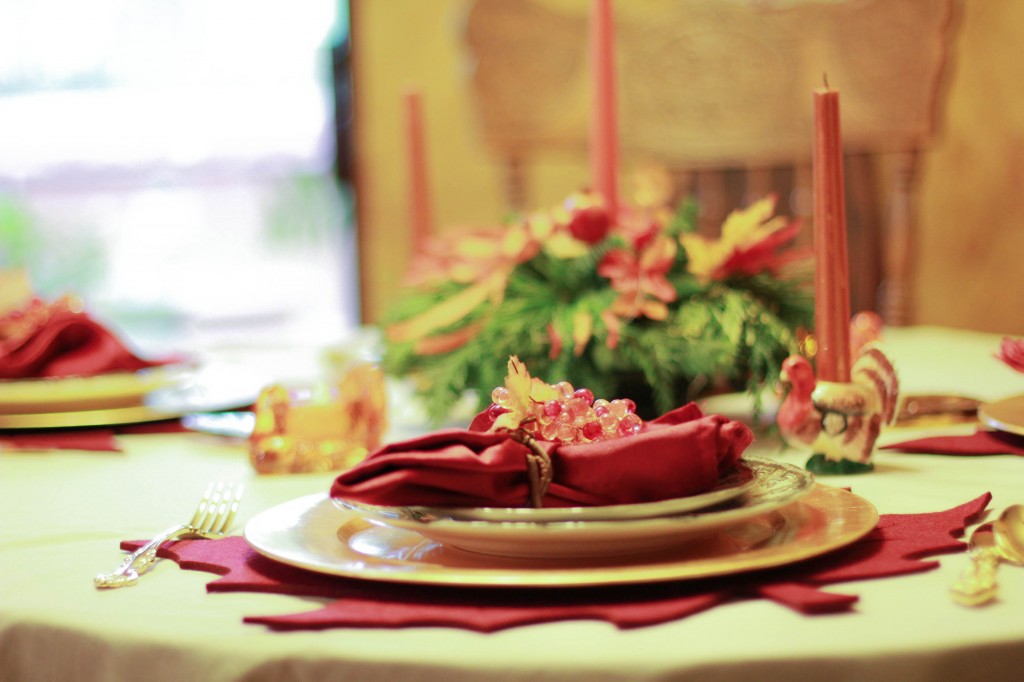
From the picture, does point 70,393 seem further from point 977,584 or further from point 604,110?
point 977,584

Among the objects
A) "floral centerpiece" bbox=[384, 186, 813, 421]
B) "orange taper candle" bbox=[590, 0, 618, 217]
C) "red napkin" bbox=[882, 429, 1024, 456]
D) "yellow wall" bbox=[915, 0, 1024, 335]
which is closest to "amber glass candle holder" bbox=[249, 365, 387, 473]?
"floral centerpiece" bbox=[384, 186, 813, 421]

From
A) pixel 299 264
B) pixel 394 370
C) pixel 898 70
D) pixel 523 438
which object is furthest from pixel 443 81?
pixel 523 438

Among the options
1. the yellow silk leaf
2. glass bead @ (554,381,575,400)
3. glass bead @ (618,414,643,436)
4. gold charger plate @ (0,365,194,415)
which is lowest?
gold charger plate @ (0,365,194,415)

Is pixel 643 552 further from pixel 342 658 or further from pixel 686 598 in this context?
pixel 342 658

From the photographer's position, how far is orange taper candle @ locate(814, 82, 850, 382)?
0.79 metres

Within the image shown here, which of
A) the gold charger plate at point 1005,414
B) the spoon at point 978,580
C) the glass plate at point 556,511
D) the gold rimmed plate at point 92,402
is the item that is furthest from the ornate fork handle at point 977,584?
the gold rimmed plate at point 92,402

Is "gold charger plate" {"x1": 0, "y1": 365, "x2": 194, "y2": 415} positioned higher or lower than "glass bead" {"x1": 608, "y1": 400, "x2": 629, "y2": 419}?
lower

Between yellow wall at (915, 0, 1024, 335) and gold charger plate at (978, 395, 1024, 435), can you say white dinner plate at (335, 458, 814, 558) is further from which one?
yellow wall at (915, 0, 1024, 335)

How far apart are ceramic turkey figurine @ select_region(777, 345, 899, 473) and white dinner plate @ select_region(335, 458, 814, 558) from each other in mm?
231

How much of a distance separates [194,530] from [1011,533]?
1.47 feet

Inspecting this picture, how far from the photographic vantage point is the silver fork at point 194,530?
0.59 metres

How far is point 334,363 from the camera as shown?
4.38 feet

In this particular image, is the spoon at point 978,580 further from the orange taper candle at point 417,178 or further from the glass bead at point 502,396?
the orange taper candle at point 417,178

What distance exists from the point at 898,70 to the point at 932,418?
1.08m
